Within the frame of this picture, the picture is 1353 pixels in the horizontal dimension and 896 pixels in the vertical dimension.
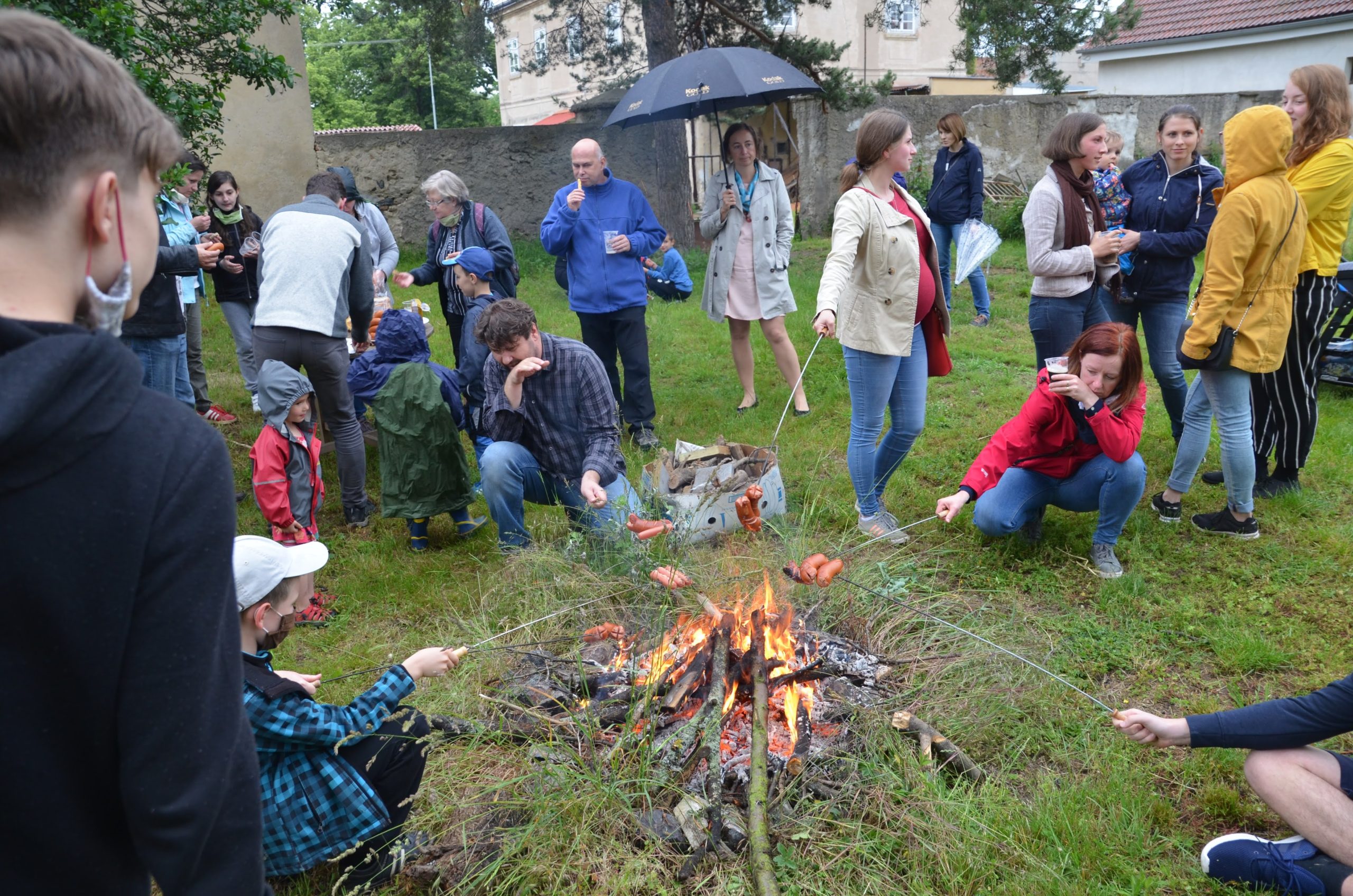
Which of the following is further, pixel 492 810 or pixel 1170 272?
Result: pixel 1170 272

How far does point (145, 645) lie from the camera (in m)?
1.06

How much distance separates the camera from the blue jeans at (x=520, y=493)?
4.56 m

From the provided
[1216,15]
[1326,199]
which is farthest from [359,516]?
[1216,15]

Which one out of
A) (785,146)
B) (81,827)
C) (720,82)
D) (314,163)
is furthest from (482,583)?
(785,146)

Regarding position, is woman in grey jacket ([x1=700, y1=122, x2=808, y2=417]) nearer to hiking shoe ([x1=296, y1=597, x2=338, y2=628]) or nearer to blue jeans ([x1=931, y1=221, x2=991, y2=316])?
blue jeans ([x1=931, y1=221, x2=991, y2=316])

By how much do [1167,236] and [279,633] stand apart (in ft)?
16.4

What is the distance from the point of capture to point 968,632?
344cm

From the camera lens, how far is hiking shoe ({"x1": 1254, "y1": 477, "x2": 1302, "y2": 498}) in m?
5.14

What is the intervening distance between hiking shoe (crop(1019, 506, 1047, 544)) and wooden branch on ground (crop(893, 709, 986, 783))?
1915mm

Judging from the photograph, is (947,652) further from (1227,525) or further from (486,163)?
(486,163)

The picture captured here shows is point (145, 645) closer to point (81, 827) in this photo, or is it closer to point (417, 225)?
point (81, 827)

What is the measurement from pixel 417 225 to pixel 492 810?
11.3 m

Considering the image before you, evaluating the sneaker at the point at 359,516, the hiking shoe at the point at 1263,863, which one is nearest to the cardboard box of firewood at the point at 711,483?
the sneaker at the point at 359,516

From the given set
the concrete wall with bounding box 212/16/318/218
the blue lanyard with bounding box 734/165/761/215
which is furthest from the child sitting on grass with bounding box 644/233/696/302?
the concrete wall with bounding box 212/16/318/218
